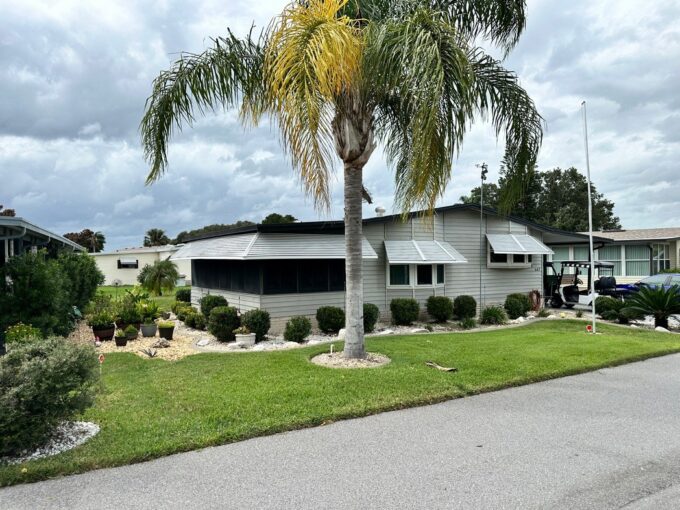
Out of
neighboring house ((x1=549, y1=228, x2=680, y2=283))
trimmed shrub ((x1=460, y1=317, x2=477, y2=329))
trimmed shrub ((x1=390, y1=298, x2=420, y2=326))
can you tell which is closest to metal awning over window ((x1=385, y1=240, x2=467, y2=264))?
trimmed shrub ((x1=390, y1=298, x2=420, y2=326))

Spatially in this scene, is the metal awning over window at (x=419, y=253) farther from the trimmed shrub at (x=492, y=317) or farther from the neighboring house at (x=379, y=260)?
the trimmed shrub at (x=492, y=317)

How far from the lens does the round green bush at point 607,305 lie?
14.0 m

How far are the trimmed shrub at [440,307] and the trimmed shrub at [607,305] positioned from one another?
506 cm

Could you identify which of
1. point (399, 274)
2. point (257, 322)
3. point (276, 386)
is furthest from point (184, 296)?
point (276, 386)

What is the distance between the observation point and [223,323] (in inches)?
408

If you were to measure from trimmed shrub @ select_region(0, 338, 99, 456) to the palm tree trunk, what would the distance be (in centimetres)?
414

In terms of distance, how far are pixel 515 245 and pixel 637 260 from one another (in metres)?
15.2

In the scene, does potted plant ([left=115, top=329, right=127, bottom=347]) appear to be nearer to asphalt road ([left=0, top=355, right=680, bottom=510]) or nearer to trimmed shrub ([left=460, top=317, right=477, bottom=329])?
asphalt road ([left=0, top=355, right=680, bottom=510])

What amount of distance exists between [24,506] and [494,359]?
6672 millimetres

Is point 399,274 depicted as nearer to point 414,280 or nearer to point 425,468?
point 414,280

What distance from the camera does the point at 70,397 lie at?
4.11 meters

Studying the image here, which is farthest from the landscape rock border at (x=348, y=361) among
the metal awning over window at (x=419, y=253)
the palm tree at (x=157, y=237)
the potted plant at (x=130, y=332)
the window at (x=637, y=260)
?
the palm tree at (x=157, y=237)

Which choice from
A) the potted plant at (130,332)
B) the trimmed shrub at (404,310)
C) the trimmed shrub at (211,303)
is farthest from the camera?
the trimmed shrub at (404,310)

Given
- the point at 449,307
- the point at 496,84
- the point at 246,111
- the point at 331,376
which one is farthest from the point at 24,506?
the point at 449,307
